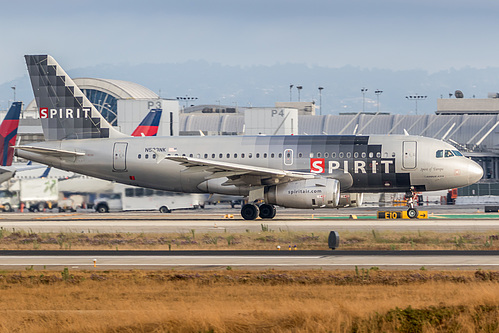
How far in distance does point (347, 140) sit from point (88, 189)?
23759mm

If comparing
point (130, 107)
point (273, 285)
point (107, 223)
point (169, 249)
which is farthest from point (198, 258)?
point (130, 107)

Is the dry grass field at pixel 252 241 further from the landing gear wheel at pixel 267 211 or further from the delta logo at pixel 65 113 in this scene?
the delta logo at pixel 65 113

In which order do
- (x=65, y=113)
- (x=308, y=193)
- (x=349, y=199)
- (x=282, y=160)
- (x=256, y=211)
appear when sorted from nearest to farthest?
(x=308, y=193) → (x=349, y=199) → (x=282, y=160) → (x=256, y=211) → (x=65, y=113)

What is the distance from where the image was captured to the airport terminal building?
97.8 m

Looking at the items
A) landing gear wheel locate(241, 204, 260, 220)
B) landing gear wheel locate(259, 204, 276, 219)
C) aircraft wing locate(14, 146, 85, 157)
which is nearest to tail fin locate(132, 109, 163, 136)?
aircraft wing locate(14, 146, 85, 157)

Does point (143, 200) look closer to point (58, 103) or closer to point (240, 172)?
point (58, 103)

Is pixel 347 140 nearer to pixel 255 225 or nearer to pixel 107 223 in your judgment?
pixel 255 225

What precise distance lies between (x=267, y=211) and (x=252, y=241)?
43.3 ft

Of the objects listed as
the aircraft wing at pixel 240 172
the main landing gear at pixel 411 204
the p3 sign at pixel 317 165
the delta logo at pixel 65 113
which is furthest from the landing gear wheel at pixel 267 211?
the delta logo at pixel 65 113

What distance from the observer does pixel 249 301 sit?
66.6ft

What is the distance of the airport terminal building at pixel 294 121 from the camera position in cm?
9775

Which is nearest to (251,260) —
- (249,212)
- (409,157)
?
(249,212)

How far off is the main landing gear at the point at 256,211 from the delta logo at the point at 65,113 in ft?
43.5

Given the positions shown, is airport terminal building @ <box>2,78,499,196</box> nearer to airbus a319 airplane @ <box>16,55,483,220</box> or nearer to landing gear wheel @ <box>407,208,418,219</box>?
landing gear wheel @ <box>407,208,418,219</box>
